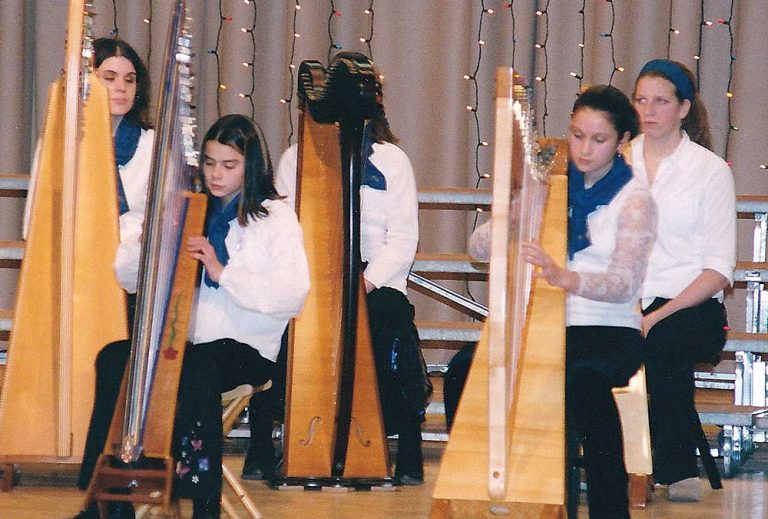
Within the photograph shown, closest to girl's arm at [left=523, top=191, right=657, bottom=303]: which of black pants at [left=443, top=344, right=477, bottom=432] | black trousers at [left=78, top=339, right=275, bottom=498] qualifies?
black pants at [left=443, top=344, right=477, bottom=432]

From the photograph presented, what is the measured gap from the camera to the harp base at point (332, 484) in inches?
130

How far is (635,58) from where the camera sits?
5.14 m

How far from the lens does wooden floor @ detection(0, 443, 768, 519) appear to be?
3.02 meters

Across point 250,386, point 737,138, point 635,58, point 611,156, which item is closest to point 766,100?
point 737,138

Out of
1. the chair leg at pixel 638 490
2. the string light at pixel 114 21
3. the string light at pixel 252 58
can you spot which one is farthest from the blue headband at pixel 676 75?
the string light at pixel 114 21

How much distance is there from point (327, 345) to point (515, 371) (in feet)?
3.41

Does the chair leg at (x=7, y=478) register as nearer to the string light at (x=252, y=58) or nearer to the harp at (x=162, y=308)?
the harp at (x=162, y=308)

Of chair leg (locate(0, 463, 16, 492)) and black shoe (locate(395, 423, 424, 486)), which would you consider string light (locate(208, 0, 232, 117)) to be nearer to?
black shoe (locate(395, 423, 424, 486))

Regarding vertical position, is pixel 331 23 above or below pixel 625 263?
above

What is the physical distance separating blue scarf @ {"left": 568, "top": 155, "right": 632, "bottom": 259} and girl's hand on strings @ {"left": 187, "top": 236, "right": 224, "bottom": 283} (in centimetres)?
72

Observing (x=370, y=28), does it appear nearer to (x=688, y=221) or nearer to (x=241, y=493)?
(x=688, y=221)

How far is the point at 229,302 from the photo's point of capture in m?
2.91

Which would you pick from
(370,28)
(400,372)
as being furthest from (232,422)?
(370,28)

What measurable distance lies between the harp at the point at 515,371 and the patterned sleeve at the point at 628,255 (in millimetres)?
99
